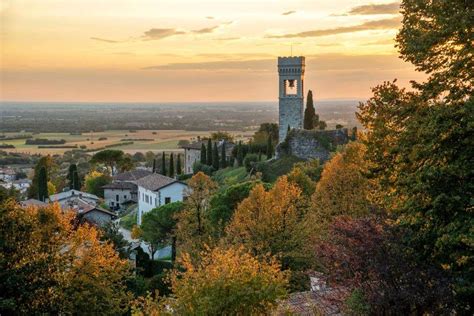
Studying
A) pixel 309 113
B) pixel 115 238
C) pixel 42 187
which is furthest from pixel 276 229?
pixel 309 113

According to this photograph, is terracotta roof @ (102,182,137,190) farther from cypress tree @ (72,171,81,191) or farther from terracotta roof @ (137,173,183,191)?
terracotta roof @ (137,173,183,191)

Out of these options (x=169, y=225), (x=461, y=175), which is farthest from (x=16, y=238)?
(x=169, y=225)

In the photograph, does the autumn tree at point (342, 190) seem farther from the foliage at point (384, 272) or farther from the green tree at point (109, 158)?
the green tree at point (109, 158)

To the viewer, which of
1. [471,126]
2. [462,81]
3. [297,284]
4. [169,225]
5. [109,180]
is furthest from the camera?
[109,180]

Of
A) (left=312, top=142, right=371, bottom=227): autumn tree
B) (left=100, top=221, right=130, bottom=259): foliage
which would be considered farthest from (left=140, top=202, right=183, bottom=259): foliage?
(left=312, top=142, right=371, bottom=227): autumn tree

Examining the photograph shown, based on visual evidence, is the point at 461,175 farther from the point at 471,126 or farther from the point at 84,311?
the point at 84,311

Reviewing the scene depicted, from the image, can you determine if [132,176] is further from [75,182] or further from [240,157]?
[240,157]
